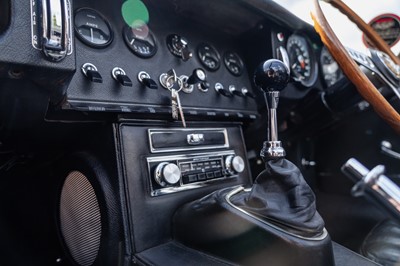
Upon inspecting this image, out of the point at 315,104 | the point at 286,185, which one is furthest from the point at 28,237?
the point at 315,104

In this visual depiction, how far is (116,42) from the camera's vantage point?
3.95 feet

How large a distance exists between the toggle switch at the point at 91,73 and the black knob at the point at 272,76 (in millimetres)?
503

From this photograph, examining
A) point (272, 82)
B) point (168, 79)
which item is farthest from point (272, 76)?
point (168, 79)

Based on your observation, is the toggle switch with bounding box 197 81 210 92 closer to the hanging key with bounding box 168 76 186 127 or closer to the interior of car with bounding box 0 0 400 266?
the interior of car with bounding box 0 0 400 266

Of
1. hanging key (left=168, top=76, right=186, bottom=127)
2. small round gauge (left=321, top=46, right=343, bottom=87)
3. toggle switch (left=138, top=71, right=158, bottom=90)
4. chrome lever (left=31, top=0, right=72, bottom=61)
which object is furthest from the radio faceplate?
small round gauge (left=321, top=46, right=343, bottom=87)

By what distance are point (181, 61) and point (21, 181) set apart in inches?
40.5

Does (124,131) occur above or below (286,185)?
above

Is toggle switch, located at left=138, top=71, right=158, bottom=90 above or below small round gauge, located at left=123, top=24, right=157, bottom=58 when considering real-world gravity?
below

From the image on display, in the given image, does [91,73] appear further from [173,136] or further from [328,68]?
[328,68]

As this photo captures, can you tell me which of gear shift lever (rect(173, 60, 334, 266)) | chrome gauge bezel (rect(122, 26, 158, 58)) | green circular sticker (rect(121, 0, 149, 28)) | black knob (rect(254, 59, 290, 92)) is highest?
green circular sticker (rect(121, 0, 149, 28))

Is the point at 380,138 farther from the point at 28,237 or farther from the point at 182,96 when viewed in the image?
the point at 28,237

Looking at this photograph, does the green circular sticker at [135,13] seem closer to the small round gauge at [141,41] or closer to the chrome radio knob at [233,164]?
the small round gauge at [141,41]

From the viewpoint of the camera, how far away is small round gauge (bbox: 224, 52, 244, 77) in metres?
1.68

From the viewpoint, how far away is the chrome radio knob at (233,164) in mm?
1463
